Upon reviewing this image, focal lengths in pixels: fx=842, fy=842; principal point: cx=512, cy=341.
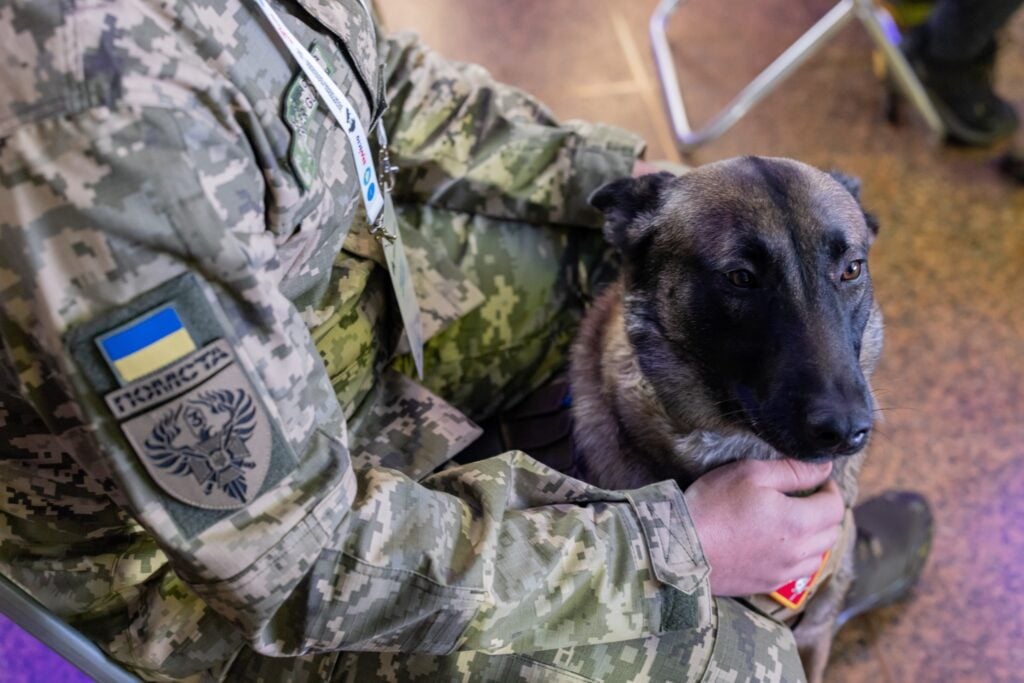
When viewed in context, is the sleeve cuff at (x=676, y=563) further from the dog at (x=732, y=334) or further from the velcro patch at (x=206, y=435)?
the velcro patch at (x=206, y=435)

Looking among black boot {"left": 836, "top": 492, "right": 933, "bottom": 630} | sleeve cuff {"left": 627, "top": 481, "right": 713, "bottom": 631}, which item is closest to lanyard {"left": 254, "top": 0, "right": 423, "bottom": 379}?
sleeve cuff {"left": 627, "top": 481, "right": 713, "bottom": 631}

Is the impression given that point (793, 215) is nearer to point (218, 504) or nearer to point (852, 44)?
point (218, 504)

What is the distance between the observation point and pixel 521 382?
1515 mm

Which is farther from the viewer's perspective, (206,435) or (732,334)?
(732,334)

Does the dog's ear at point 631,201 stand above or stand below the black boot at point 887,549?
above

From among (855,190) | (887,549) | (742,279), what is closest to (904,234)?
(887,549)

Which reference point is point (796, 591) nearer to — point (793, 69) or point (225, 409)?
point (225, 409)

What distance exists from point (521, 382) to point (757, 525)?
52 centimetres

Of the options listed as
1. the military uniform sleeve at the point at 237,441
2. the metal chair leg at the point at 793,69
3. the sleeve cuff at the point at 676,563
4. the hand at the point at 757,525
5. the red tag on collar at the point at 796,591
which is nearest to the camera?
the military uniform sleeve at the point at 237,441

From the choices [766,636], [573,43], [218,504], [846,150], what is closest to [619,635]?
[766,636]

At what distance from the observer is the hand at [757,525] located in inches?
44.1

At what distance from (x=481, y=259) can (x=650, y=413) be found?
1.25 feet

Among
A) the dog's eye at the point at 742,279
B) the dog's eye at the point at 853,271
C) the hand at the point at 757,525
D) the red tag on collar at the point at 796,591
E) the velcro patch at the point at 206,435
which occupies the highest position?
the velcro patch at the point at 206,435

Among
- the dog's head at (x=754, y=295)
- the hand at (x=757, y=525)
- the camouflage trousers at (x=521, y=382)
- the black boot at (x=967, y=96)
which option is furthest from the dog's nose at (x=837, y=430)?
the black boot at (x=967, y=96)
